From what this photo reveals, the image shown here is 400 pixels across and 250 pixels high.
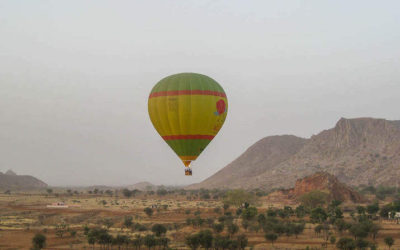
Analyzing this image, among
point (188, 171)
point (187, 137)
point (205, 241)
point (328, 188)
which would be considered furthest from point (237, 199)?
point (187, 137)

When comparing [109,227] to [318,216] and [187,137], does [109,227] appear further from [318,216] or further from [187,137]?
[318,216]

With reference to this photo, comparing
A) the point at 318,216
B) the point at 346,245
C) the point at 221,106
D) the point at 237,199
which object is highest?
the point at 221,106

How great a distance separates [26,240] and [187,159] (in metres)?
28.5

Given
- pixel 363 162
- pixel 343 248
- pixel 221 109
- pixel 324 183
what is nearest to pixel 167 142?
pixel 221 109

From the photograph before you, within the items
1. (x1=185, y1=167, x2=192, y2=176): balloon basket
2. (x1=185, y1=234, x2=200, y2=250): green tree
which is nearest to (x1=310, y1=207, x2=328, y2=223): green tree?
(x1=185, y1=234, x2=200, y2=250): green tree

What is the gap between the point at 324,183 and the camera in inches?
5094

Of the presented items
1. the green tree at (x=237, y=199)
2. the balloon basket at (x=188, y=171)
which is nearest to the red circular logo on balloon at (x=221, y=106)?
the balloon basket at (x=188, y=171)

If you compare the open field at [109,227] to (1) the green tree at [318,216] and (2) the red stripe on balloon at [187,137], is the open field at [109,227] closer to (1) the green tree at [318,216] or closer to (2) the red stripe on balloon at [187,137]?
(1) the green tree at [318,216]

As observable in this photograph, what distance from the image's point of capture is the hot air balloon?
154 ft

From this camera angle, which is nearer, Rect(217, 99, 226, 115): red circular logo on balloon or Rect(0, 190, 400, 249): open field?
Rect(217, 99, 226, 115): red circular logo on balloon

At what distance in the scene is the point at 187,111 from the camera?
153 feet

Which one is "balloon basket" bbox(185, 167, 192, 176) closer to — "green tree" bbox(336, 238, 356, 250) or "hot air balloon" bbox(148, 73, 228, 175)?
"hot air balloon" bbox(148, 73, 228, 175)

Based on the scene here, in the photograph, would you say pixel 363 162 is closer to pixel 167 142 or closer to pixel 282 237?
pixel 282 237

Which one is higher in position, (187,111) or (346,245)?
(187,111)
